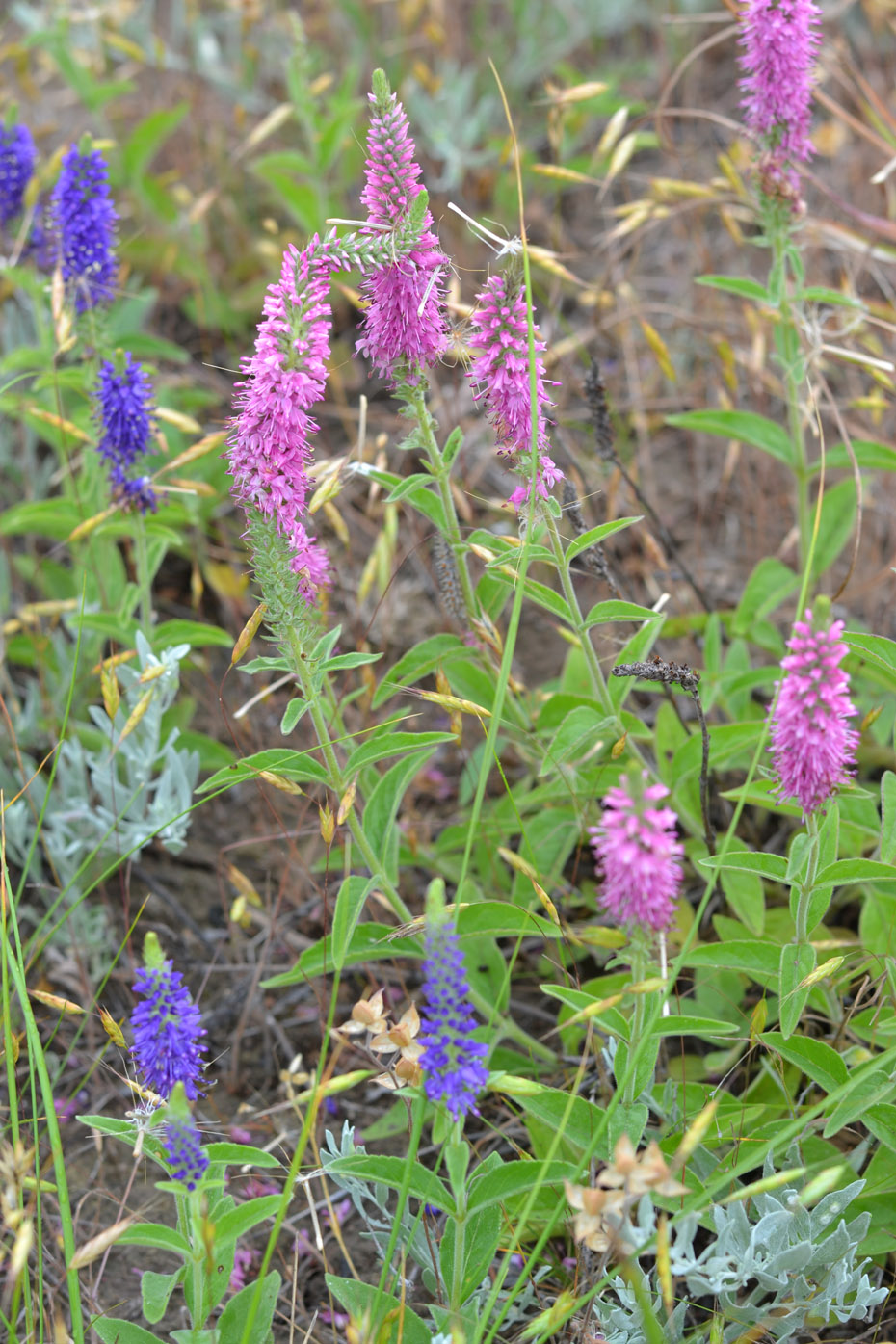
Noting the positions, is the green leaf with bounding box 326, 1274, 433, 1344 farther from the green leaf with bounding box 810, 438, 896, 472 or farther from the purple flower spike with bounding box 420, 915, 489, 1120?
the green leaf with bounding box 810, 438, 896, 472

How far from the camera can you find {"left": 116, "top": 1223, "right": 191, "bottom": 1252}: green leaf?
1.94m

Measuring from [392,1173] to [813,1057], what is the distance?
2.79ft

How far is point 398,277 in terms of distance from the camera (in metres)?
2.18

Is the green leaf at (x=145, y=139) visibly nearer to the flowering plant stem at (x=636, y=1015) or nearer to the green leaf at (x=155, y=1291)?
the flowering plant stem at (x=636, y=1015)

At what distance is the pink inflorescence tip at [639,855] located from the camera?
1.75 metres

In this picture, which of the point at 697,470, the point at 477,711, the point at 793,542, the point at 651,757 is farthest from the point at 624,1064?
the point at 697,470

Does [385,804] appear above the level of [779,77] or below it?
below

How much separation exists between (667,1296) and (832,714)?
938mm

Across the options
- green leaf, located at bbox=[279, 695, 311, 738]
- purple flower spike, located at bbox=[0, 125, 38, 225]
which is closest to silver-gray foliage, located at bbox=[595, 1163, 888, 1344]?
green leaf, located at bbox=[279, 695, 311, 738]

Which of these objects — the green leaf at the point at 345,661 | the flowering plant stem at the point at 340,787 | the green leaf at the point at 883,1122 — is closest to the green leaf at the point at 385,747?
the flowering plant stem at the point at 340,787

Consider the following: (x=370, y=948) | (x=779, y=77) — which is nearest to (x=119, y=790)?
(x=370, y=948)

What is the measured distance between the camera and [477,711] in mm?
2430

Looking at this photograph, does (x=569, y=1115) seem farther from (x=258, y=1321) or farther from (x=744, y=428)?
(x=744, y=428)

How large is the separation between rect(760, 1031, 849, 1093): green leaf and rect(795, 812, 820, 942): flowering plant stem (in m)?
0.19
